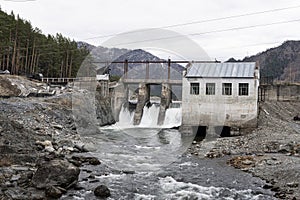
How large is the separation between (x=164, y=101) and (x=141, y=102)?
11.5 feet

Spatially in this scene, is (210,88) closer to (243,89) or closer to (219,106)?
(219,106)

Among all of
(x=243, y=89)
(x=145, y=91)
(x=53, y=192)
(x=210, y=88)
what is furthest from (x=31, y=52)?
(x=53, y=192)

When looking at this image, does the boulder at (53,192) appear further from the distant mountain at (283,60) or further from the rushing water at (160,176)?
the distant mountain at (283,60)

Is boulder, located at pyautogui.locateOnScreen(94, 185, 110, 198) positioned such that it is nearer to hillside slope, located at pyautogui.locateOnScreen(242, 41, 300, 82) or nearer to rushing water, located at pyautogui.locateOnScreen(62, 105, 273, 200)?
rushing water, located at pyautogui.locateOnScreen(62, 105, 273, 200)

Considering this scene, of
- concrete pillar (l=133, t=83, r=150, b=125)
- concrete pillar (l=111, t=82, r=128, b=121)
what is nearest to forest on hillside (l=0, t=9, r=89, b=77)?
concrete pillar (l=111, t=82, r=128, b=121)

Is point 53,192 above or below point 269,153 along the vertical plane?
below

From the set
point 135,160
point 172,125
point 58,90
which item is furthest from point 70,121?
point 172,125

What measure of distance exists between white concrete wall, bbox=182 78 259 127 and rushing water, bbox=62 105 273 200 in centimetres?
504

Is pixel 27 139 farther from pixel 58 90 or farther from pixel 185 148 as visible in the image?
pixel 58 90

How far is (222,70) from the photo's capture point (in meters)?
32.7

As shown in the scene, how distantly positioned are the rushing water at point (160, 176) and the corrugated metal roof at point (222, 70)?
27.8 ft

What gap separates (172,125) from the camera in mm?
40031

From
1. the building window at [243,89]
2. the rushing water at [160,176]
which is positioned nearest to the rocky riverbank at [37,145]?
the rushing water at [160,176]

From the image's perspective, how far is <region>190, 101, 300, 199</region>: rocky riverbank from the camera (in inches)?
624
